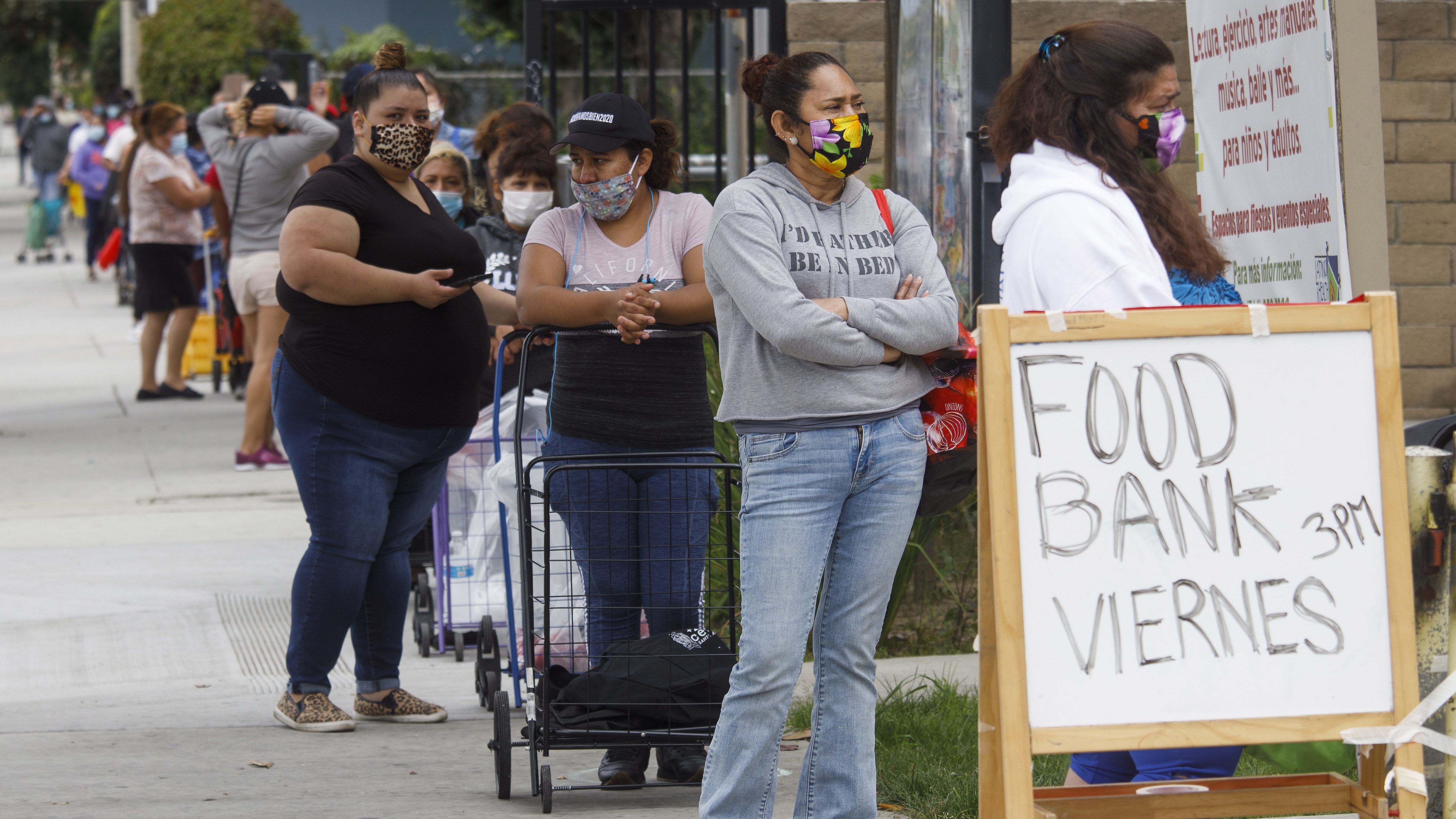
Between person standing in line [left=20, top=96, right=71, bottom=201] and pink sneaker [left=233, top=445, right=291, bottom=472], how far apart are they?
18647 mm

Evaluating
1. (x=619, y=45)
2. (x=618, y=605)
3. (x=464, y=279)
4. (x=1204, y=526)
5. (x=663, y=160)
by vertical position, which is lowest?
(x=618, y=605)

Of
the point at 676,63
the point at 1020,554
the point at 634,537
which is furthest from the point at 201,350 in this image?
the point at 1020,554

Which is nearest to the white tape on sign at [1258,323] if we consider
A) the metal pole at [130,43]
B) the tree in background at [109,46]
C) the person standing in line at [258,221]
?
the person standing in line at [258,221]

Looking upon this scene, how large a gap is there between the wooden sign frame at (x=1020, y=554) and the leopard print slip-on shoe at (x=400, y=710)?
281 cm

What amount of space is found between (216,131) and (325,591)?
6.01m

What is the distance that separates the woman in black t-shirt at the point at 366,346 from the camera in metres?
5.11

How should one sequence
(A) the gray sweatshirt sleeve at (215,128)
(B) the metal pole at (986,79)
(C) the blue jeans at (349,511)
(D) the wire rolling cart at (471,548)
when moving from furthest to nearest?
(A) the gray sweatshirt sleeve at (215,128) → (D) the wire rolling cart at (471,548) → (B) the metal pole at (986,79) → (C) the blue jeans at (349,511)

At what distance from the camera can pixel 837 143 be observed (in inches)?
144

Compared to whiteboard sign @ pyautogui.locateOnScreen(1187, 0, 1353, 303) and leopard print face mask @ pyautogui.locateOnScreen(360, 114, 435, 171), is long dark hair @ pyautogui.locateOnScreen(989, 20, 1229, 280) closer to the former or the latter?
whiteboard sign @ pyautogui.locateOnScreen(1187, 0, 1353, 303)

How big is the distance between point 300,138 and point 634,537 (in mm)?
5495

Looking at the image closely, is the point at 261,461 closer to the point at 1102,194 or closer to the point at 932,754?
the point at 932,754

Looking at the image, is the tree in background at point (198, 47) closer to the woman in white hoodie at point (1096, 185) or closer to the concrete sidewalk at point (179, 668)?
the concrete sidewalk at point (179, 668)

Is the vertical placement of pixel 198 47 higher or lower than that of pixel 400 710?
higher

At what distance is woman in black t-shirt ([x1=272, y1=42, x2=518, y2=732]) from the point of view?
16.8 feet
